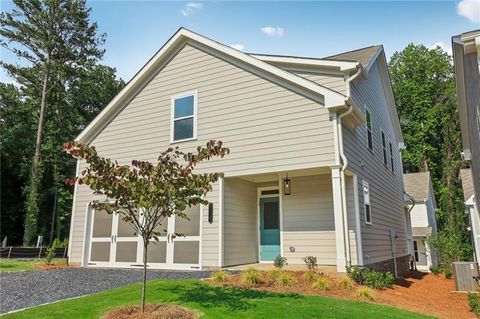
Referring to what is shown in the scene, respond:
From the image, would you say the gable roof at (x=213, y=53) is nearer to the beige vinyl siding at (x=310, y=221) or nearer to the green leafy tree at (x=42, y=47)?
the beige vinyl siding at (x=310, y=221)

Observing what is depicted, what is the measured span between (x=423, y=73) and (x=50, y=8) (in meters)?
37.1

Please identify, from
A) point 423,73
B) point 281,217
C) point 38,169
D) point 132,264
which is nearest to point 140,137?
point 132,264

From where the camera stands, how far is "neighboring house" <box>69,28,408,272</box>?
9.68 metres

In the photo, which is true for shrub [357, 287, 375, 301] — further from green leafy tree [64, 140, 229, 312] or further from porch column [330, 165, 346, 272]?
green leafy tree [64, 140, 229, 312]

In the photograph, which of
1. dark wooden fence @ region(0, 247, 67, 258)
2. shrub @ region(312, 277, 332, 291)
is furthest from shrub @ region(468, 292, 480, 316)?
dark wooden fence @ region(0, 247, 67, 258)

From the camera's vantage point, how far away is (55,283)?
841cm

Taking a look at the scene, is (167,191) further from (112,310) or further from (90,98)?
(90,98)

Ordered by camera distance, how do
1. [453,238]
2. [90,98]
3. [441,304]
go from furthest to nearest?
[90,98]
[453,238]
[441,304]

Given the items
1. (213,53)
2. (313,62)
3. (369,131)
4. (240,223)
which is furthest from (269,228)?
(213,53)

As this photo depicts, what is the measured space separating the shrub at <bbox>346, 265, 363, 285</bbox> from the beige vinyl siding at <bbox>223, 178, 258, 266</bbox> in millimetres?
3557

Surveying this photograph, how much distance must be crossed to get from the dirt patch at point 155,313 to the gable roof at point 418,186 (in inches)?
927

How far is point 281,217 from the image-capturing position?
36.9ft

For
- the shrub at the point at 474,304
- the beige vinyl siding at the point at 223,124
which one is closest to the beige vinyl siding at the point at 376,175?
the beige vinyl siding at the point at 223,124

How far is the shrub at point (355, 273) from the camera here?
27.6ft
